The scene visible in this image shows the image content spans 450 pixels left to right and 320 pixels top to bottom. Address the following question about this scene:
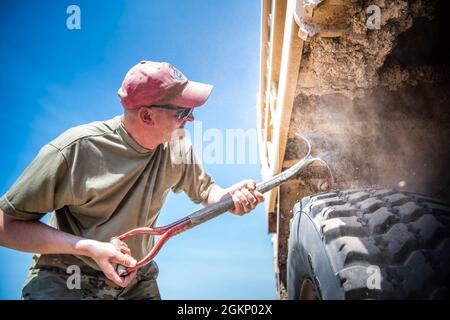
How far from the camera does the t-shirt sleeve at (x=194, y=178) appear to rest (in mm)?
1990

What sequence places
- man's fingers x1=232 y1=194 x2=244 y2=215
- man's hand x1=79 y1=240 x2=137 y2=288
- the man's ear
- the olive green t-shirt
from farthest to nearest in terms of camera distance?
1. the man's ear
2. man's fingers x1=232 y1=194 x2=244 y2=215
3. the olive green t-shirt
4. man's hand x1=79 y1=240 x2=137 y2=288

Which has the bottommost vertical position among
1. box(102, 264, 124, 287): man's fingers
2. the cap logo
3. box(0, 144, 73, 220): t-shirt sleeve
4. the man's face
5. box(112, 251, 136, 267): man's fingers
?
box(102, 264, 124, 287): man's fingers

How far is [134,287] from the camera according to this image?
70.4 inches

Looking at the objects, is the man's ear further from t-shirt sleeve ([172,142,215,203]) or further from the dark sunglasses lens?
t-shirt sleeve ([172,142,215,203])

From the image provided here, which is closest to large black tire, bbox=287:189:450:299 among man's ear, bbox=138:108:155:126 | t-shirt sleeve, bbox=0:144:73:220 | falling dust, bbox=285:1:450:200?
falling dust, bbox=285:1:450:200

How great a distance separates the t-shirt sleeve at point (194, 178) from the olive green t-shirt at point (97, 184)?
0.25 ft

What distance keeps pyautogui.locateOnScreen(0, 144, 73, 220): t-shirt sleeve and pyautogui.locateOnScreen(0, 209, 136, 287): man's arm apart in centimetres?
6

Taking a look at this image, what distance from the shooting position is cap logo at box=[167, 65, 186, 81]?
179cm

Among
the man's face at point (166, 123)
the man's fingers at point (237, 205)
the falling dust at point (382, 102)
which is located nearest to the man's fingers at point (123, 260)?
the man's fingers at point (237, 205)

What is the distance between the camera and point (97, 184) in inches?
62.6

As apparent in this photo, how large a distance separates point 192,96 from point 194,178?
0.51 m

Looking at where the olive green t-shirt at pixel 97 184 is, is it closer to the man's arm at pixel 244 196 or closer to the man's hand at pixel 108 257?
the man's hand at pixel 108 257

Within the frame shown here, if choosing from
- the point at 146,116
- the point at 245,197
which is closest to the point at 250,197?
the point at 245,197

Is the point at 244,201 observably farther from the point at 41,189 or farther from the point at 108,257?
the point at 41,189
